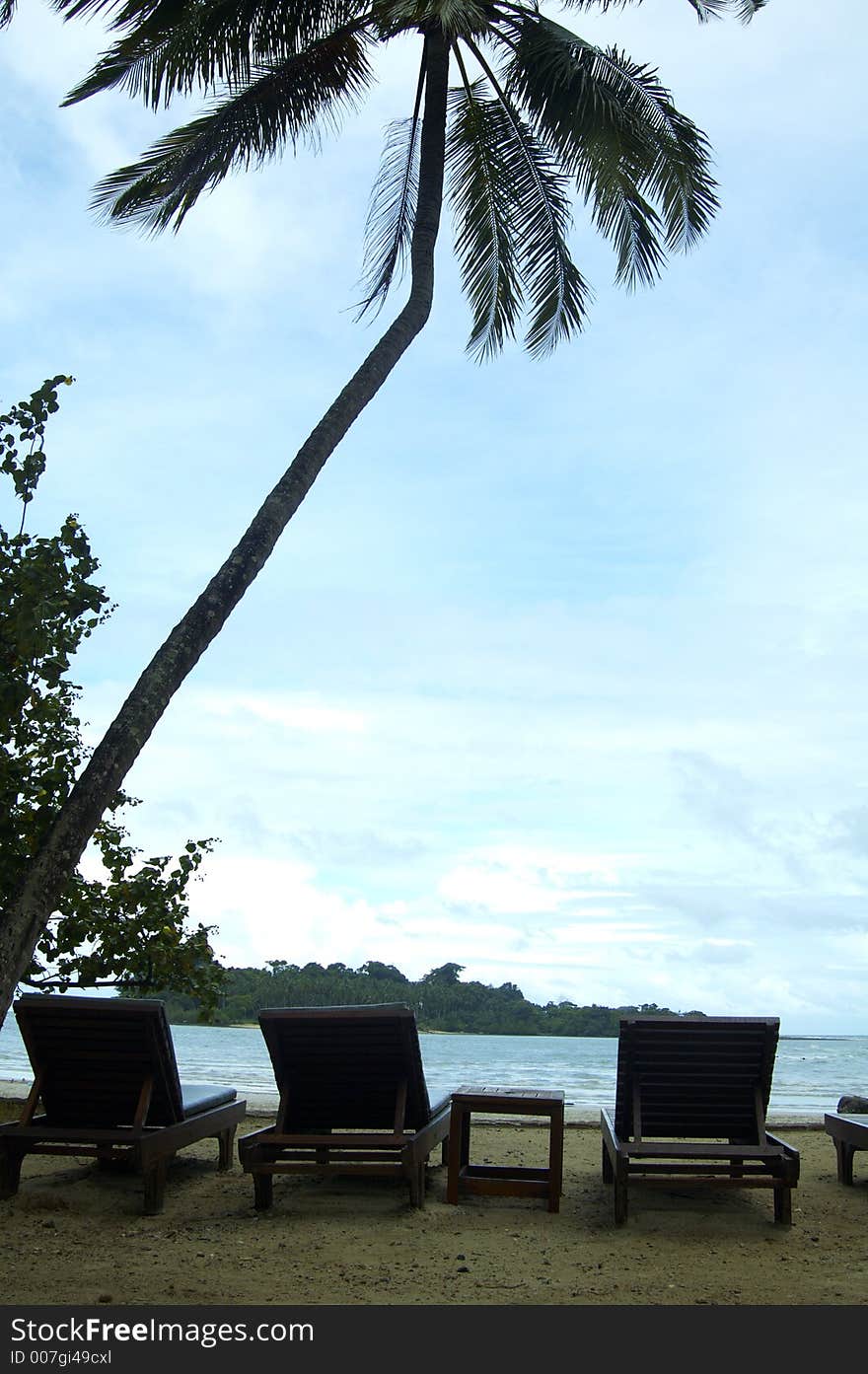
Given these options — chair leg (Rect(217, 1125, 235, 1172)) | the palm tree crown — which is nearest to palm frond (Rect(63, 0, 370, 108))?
the palm tree crown

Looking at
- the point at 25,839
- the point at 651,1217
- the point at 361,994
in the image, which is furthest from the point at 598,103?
the point at 361,994

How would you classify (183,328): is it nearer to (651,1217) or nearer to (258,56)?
(258,56)

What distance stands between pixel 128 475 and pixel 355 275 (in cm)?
339

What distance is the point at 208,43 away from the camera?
8570 millimetres

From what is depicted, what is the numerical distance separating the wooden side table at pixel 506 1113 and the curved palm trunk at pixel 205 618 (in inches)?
89.3

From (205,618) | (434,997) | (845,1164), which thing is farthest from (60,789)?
(434,997)

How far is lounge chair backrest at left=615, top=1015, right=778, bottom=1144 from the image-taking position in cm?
534

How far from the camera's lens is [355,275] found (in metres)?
10.5

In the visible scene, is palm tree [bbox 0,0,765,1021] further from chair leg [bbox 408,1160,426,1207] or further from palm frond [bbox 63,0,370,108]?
chair leg [bbox 408,1160,426,1207]

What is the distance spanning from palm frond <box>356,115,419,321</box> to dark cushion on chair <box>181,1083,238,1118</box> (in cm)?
719

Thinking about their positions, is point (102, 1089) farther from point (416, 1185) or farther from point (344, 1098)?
point (416, 1185)

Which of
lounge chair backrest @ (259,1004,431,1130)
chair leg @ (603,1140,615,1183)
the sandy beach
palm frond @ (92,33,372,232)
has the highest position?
palm frond @ (92,33,372,232)

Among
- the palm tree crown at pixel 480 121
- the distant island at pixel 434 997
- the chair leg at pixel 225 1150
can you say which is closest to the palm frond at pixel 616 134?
the palm tree crown at pixel 480 121

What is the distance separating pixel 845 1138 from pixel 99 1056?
410 centimetres
